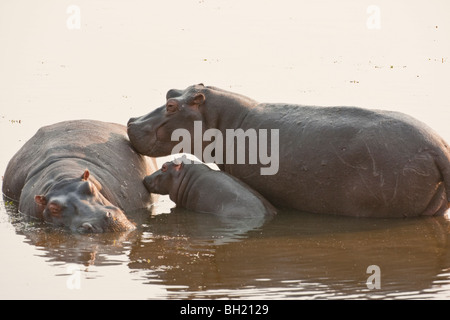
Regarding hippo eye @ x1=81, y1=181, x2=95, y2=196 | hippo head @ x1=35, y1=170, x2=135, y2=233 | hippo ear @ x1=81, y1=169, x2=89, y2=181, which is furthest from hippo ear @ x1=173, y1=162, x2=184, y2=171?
hippo eye @ x1=81, y1=181, x2=95, y2=196

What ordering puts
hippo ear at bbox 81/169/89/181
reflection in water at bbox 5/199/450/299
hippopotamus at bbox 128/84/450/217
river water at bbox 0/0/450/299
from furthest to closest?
hippopotamus at bbox 128/84/450/217
hippo ear at bbox 81/169/89/181
river water at bbox 0/0/450/299
reflection in water at bbox 5/199/450/299

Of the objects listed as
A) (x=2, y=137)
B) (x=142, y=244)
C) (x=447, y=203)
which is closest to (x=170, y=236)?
(x=142, y=244)

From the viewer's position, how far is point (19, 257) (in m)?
12.2

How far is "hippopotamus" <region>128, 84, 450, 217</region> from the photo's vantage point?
1351 centimetres

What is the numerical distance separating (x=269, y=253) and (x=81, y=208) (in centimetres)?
227

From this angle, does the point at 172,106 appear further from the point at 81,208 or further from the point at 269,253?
the point at 269,253

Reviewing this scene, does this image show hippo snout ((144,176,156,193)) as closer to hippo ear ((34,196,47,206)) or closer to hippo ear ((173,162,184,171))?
hippo ear ((173,162,184,171))

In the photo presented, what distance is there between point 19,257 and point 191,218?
271 cm

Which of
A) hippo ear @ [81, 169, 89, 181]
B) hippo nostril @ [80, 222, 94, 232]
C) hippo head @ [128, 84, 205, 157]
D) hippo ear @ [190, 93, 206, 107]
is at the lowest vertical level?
hippo nostril @ [80, 222, 94, 232]

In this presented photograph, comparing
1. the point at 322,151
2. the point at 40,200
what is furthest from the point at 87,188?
the point at 322,151

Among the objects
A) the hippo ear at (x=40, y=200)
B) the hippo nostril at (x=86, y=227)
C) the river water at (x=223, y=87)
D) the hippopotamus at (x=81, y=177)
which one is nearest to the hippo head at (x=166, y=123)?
the hippopotamus at (x=81, y=177)

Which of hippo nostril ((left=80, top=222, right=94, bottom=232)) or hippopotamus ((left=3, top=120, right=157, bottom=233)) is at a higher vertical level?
hippopotamus ((left=3, top=120, right=157, bottom=233))

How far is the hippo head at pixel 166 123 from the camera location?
15.0 m

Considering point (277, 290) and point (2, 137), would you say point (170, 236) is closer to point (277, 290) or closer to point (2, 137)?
point (277, 290)
